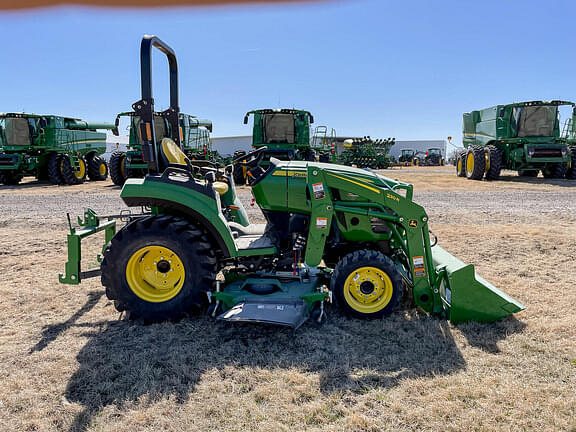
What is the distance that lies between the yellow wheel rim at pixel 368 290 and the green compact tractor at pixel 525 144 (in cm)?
1353

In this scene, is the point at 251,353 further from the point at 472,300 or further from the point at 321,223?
the point at 472,300

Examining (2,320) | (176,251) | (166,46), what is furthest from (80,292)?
(166,46)

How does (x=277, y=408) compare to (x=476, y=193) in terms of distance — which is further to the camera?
(x=476, y=193)

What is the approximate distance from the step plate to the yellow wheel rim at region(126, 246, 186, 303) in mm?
516

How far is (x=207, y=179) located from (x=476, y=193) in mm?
10247

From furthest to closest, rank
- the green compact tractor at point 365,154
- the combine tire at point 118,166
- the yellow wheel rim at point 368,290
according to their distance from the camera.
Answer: the green compact tractor at point 365,154, the combine tire at point 118,166, the yellow wheel rim at point 368,290

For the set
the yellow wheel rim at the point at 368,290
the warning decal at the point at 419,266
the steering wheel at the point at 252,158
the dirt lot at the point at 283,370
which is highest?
the steering wheel at the point at 252,158

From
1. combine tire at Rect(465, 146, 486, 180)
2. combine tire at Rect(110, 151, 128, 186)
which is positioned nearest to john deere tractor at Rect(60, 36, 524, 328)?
combine tire at Rect(110, 151, 128, 186)

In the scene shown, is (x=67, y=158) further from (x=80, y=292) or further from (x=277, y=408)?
(x=277, y=408)

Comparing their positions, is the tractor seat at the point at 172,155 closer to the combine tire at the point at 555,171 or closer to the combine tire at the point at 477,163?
the combine tire at the point at 477,163

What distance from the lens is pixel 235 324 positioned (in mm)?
3184

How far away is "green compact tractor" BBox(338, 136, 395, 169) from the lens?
2778cm

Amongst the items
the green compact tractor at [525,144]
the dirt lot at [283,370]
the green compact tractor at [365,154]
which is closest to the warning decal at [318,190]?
the dirt lot at [283,370]

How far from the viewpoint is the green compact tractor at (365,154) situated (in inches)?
1094
